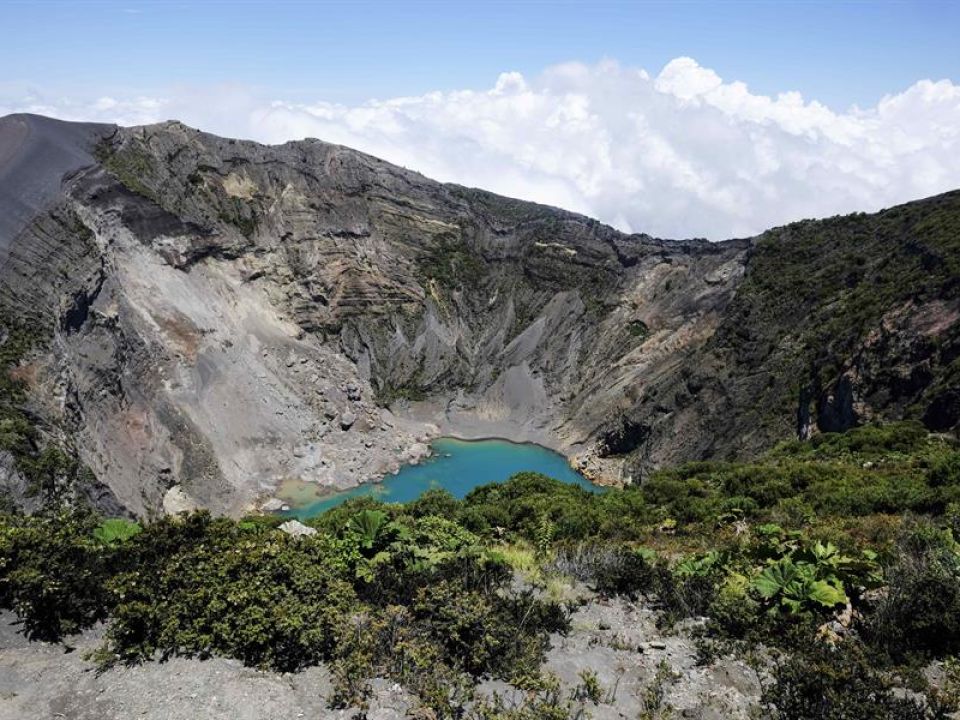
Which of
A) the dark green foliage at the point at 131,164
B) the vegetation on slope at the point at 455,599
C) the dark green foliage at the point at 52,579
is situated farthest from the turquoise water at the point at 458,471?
the dark green foliage at the point at 52,579

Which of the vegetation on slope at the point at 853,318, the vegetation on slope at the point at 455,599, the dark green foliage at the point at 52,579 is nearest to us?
the vegetation on slope at the point at 455,599

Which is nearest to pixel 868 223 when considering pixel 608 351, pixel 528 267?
pixel 608 351

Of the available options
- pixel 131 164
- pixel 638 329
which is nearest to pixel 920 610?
pixel 638 329

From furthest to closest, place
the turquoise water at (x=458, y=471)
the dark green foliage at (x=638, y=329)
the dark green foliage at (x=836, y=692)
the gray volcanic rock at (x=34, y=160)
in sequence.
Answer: the dark green foliage at (x=638, y=329)
the turquoise water at (x=458, y=471)
the gray volcanic rock at (x=34, y=160)
the dark green foliage at (x=836, y=692)

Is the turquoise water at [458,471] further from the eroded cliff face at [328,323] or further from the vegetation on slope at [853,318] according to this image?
the vegetation on slope at [853,318]

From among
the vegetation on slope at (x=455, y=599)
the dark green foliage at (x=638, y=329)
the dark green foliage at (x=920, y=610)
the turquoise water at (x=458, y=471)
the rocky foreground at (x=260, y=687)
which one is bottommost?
the turquoise water at (x=458, y=471)

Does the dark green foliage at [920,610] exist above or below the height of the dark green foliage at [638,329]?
below

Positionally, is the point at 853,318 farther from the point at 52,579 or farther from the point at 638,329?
the point at 52,579

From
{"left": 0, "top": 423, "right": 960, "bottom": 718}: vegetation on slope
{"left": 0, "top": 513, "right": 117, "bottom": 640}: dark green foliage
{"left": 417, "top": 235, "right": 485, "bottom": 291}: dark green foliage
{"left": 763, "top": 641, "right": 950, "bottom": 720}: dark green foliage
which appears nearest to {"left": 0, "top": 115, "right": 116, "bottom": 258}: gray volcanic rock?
{"left": 417, "top": 235, "right": 485, "bottom": 291}: dark green foliage
